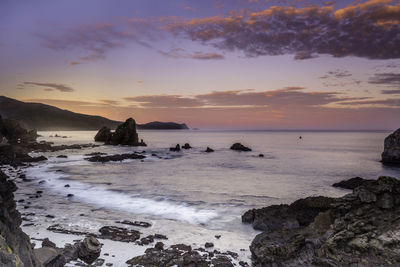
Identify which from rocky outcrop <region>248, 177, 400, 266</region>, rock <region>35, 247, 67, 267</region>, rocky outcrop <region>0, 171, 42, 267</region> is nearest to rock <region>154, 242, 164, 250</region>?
rock <region>35, 247, 67, 267</region>

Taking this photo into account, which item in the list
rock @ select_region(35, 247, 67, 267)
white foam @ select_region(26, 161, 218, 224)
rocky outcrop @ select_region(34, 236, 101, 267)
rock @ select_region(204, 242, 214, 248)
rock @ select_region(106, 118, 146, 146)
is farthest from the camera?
rock @ select_region(106, 118, 146, 146)

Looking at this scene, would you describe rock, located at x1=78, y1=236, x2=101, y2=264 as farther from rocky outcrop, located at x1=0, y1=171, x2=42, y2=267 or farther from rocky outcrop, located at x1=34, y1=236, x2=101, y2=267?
rocky outcrop, located at x1=0, y1=171, x2=42, y2=267

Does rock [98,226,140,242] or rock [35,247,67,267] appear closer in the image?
rock [35,247,67,267]

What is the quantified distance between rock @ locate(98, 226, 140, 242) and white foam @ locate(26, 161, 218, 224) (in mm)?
3736

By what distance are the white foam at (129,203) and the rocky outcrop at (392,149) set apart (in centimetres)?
3610

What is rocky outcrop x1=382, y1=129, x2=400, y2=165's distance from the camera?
38.3m

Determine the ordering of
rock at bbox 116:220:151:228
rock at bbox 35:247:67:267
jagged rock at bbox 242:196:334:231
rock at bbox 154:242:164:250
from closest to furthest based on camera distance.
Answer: rock at bbox 35:247:67:267 → rock at bbox 154:242:164:250 → jagged rock at bbox 242:196:334:231 → rock at bbox 116:220:151:228

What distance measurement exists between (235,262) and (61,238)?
271 inches

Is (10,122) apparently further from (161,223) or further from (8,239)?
(8,239)

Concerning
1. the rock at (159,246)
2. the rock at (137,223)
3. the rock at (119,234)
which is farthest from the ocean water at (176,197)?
the rock at (159,246)

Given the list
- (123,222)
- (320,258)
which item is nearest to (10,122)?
(123,222)

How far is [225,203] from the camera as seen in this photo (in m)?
18.6

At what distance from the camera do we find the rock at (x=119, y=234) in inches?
405

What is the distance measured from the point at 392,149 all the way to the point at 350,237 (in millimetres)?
43520
